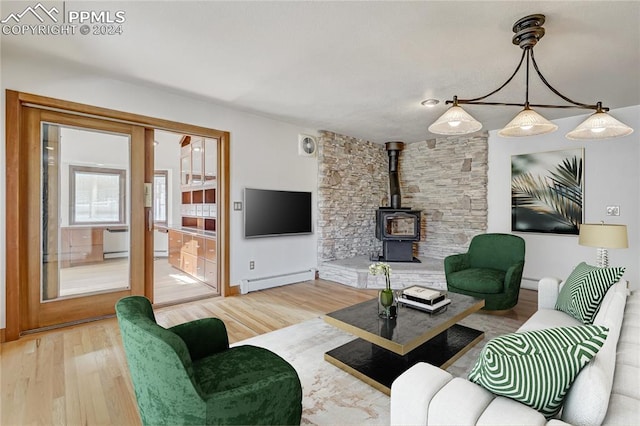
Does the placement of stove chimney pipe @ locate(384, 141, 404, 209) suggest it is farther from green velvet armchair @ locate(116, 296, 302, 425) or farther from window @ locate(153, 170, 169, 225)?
window @ locate(153, 170, 169, 225)

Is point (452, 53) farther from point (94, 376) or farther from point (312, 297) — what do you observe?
point (94, 376)

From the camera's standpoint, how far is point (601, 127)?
2152mm

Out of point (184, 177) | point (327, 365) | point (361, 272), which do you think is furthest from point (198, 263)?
point (327, 365)

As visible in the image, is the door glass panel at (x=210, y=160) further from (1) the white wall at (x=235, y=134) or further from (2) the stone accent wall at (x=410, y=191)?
(2) the stone accent wall at (x=410, y=191)

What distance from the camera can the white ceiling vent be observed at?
15.8 ft

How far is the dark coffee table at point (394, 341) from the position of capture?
1960 millimetres

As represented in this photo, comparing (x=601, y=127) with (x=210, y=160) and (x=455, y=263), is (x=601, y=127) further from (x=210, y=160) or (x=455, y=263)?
(x=210, y=160)

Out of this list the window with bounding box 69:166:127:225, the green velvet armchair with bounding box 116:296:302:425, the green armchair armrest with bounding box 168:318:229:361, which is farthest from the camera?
the window with bounding box 69:166:127:225

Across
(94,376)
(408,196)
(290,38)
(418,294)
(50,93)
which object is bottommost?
(94,376)

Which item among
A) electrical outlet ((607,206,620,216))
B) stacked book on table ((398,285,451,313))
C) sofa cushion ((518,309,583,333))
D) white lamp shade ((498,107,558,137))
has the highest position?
white lamp shade ((498,107,558,137))

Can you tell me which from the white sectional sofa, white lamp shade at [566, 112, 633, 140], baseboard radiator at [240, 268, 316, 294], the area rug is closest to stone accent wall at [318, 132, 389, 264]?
baseboard radiator at [240, 268, 316, 294]

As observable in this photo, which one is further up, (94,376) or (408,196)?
(408,196)

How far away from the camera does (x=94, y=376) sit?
2127 mm

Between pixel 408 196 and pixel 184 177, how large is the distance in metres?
4.46
